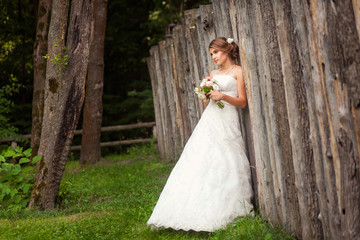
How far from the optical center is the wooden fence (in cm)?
271

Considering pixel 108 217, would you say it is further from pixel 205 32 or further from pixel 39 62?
pixel 39 62

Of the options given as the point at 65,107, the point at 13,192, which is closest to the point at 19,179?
the point at 13,192

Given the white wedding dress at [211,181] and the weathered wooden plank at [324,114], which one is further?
the white wedding dress at [211,181]

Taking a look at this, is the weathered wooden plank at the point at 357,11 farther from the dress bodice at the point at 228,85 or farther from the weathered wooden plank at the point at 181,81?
the weathered wooden plank at the point at 181,81

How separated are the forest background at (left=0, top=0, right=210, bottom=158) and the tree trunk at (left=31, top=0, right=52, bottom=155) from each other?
17.9 ft

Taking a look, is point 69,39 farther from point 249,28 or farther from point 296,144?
point 296,144

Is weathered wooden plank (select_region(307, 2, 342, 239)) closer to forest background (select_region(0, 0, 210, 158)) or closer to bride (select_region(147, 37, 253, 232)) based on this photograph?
bride (select_region(147, 37, 253, 232))

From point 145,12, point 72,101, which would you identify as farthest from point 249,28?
point 145,12

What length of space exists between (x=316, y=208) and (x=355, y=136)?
845mm

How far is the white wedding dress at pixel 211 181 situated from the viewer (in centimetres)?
450

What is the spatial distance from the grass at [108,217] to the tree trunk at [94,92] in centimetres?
301

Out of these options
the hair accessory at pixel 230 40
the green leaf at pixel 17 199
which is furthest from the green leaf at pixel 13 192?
the hair accessory at pixel 230 40

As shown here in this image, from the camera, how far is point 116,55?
18234 mm

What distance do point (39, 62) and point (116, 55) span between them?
788 centimetres
